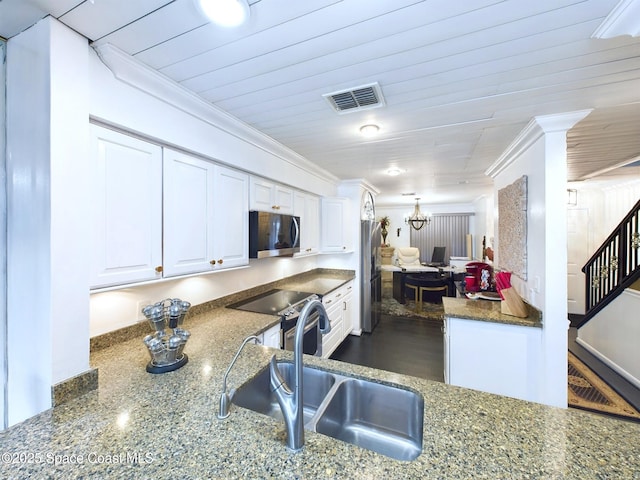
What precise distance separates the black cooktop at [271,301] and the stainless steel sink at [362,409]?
0.96 metres

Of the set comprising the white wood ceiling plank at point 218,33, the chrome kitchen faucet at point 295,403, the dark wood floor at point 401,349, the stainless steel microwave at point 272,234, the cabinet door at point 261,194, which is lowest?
the dark wood floor at point 401,349

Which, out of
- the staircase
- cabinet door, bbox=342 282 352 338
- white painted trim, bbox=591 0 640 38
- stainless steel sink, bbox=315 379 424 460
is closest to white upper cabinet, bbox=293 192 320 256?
cabinet door, bbox=342 282 352 338

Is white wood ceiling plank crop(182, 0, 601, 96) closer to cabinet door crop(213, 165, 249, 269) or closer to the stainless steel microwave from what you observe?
cabinet door crop(213, 165, 249, 269)

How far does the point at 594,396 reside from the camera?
2514 mm

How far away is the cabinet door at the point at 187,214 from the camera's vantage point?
1.59 metres

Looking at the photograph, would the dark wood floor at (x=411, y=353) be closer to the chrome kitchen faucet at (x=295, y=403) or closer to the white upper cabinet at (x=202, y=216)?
the white upper cabinet at (x=202, y=216)

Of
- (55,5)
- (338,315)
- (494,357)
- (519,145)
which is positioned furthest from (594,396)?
(55,5)

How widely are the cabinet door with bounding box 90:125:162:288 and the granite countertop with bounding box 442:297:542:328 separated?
7.69 ft

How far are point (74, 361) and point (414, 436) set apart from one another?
4.93 ft

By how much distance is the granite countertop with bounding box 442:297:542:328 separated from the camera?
2.05 metres

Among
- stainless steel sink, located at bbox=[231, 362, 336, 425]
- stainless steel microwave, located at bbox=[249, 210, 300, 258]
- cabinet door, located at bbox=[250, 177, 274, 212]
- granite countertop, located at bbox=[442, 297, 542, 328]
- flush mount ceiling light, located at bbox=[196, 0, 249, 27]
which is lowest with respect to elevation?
stainless steel sink, located at bbox=[231, 362, 336, 425]

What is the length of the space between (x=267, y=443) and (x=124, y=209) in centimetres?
129

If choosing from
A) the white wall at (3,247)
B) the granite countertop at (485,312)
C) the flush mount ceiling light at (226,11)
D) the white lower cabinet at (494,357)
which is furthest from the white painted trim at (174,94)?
the white lower cabinet at (494,357)

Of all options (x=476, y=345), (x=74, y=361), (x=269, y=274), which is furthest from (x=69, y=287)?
(x=476, y=345)
